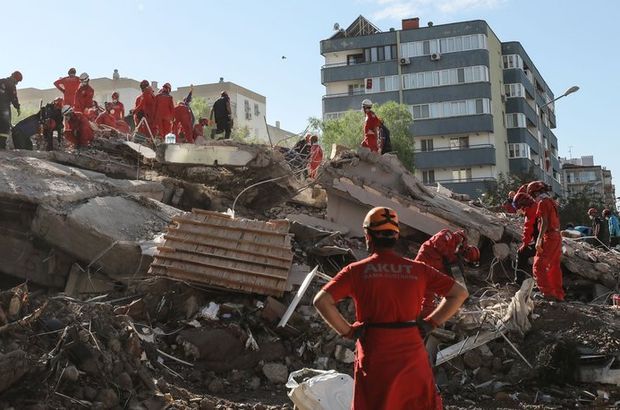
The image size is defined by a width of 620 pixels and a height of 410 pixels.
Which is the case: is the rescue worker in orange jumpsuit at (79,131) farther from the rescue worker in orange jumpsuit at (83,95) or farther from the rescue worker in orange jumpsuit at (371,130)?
the rescue worker in orange jumpsuit at (371,130)

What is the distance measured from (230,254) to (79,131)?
20.6ft

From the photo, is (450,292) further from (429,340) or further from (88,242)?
(88,242)

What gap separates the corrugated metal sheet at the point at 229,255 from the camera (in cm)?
806

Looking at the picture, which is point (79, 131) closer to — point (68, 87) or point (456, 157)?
point (68, 87)

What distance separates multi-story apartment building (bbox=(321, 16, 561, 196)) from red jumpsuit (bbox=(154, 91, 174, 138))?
35.0 m

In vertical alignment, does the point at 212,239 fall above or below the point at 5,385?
above

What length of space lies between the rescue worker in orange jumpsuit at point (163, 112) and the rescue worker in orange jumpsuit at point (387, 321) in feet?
42.3

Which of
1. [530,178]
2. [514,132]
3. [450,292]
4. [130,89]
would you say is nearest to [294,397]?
[450,292]

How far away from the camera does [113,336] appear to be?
235 inches

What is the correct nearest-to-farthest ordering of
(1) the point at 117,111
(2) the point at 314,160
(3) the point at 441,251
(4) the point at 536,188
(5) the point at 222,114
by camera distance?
(3) the point at 441,251
(4) the point at 536,188
(2) the point at 314,160
(5) the point at 222,114
(1) the point at 117,111

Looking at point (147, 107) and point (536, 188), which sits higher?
point (147, 107)

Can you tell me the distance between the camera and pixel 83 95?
52.9 ft

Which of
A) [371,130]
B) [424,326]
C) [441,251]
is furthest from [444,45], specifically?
[424,326]

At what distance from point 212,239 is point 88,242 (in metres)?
1.61
